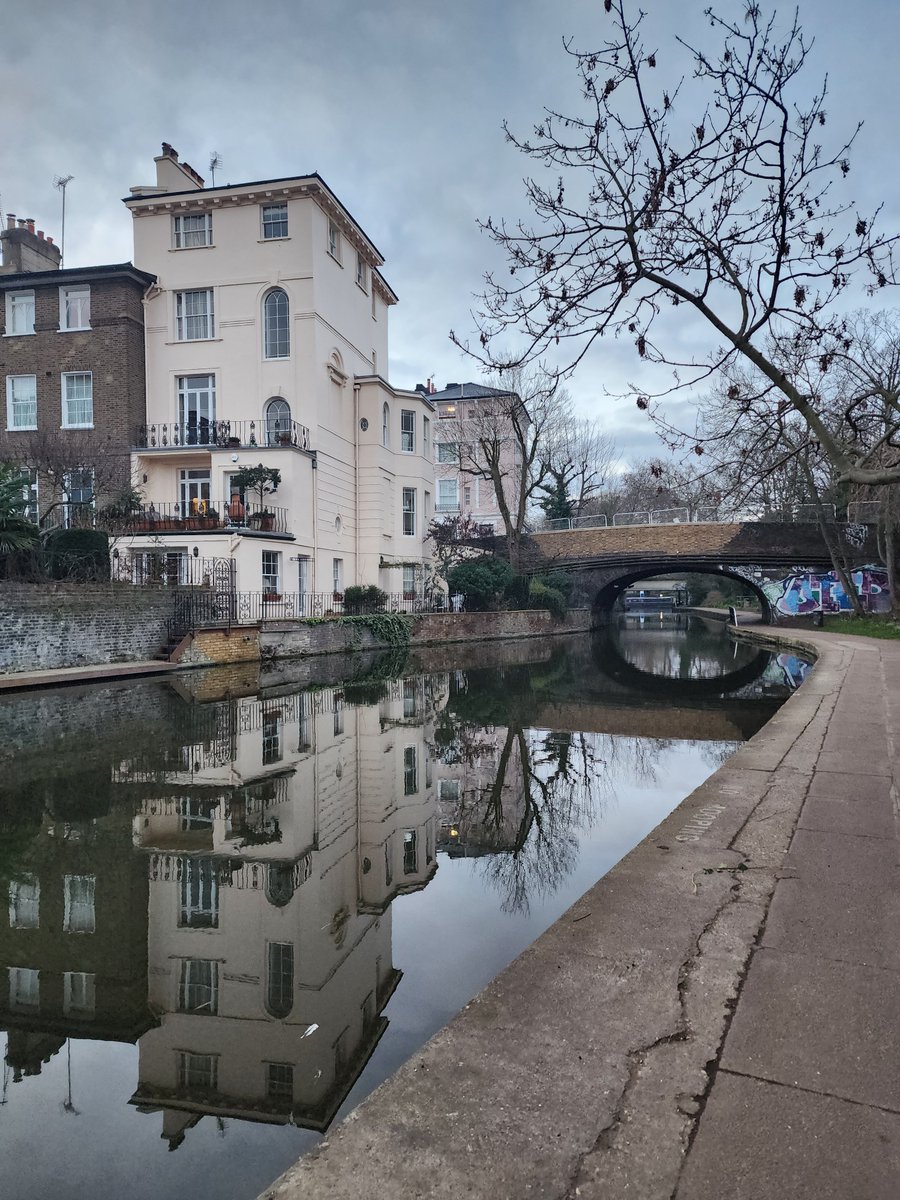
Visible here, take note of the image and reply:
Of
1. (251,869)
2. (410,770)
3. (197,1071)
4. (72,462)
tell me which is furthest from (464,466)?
(197,1071)

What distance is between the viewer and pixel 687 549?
114 ft

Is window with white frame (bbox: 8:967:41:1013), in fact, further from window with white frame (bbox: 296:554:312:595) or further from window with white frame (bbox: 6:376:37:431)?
window with white frame (bbox: 6:376:37:431)

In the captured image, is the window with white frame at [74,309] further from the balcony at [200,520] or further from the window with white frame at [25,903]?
the window with white frame at [25,903]

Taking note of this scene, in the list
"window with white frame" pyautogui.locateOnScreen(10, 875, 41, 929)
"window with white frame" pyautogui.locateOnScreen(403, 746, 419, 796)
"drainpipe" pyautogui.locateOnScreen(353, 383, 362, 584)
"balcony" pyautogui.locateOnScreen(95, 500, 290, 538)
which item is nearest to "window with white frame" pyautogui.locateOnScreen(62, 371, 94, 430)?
"balcony" pyautogui.locateOnScreen(95, 500, 290, 538)

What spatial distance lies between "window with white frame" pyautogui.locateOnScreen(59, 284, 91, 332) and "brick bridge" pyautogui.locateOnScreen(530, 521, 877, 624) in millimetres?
21832

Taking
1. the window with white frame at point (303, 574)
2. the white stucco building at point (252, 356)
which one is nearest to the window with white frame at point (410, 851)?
the white stucco building at point (252, 356)

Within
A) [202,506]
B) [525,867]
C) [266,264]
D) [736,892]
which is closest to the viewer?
[736,892]

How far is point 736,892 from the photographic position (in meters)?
3.84

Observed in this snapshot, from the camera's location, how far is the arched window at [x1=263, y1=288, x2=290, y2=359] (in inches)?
1002

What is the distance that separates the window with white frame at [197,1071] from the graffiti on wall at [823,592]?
118ft

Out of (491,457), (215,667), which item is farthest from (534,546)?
(215,667)

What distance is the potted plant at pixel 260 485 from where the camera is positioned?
74.7 ft

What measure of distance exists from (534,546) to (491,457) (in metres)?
5.00

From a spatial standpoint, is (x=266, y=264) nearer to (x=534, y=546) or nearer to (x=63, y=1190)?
(x=534, y=546)
